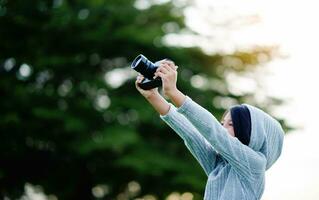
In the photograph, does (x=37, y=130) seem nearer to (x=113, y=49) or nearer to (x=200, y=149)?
(x=113, y=49)

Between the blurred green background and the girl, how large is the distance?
9969mm

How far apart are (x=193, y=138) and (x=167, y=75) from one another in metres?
0.42

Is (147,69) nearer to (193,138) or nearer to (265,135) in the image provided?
(193,138)

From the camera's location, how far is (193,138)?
2.63m

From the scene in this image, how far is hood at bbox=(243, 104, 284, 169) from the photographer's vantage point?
2498 mm

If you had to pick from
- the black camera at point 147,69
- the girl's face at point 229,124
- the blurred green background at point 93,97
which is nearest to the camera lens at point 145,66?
the black camera at point 147,69

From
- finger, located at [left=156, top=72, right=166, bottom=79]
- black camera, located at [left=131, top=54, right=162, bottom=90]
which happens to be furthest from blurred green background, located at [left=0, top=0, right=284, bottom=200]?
finger, located at [left=156, top=72, right=166, bottom=79]

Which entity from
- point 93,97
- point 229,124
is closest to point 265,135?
point 229,124

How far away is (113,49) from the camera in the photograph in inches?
563

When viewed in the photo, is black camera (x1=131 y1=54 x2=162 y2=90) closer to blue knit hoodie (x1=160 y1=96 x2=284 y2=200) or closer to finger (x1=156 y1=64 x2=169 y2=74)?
finger (x1=156 y1=64 x2=169 y2=74)

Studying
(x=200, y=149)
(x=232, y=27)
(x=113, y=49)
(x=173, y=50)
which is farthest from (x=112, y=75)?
(x=200, y=149)

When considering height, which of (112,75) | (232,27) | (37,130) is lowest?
(37,130)

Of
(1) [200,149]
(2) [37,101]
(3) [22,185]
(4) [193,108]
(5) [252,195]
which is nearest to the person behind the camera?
(4) [193,108]

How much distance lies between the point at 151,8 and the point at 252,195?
1237 cm
